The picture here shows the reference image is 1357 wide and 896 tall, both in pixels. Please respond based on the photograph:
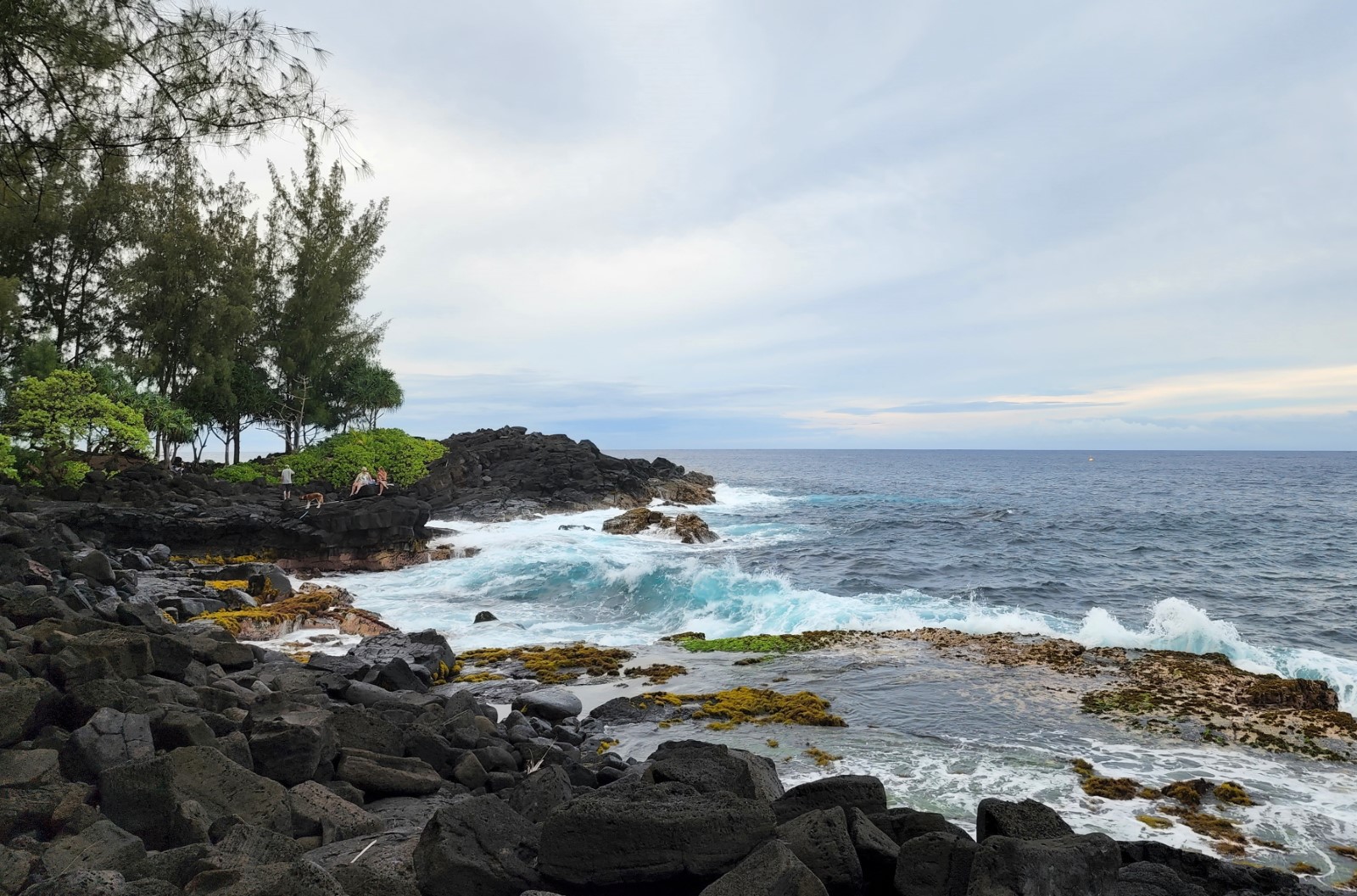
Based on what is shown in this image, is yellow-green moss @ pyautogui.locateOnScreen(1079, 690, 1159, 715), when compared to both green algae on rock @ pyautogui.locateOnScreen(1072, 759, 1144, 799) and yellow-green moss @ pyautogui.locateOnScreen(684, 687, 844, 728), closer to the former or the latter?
green algae on rock @ pyautogui.locateOnScreen(1072, 759, 1144, 799)

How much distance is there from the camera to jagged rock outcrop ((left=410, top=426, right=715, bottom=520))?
37031mm

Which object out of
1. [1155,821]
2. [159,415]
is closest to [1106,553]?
[1155,821]

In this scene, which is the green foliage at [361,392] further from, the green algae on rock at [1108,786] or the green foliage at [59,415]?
the green algae on rock at [1108,786]

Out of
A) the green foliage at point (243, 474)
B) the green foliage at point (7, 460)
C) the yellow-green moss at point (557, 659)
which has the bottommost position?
the yellow-green moss at point (557, 659)

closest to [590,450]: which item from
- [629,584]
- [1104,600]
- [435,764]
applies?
[629,584]

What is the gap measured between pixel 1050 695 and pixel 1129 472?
337ft

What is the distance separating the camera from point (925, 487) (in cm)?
7144

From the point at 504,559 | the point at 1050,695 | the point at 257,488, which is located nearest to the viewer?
the point at 1050,695

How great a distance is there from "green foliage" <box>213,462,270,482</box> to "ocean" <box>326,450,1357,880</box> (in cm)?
1017

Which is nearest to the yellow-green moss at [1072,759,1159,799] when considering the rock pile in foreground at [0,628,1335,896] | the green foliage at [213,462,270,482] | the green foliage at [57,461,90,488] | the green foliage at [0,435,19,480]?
the rock pile in foreground at [0,628,1335,896]

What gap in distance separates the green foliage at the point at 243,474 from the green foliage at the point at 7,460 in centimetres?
1031

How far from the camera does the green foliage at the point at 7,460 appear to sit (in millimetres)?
23078

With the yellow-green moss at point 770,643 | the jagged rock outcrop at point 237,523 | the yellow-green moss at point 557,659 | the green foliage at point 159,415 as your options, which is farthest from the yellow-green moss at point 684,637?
the green foliage at point 159,415

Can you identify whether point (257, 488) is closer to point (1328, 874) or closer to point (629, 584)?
point (629, 584)
